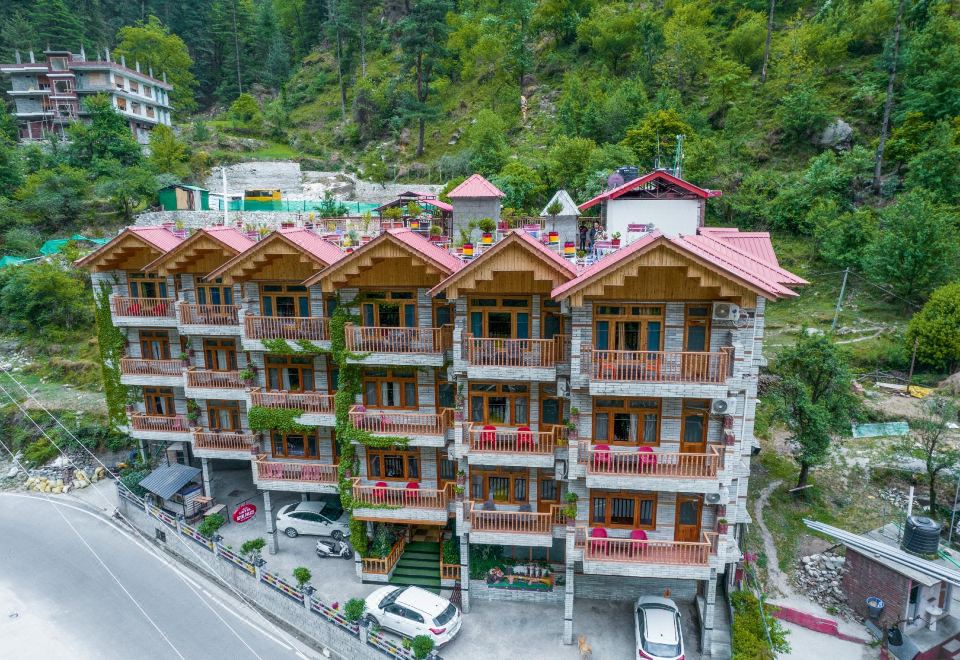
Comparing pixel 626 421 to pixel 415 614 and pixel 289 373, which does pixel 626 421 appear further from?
pixel 289 373

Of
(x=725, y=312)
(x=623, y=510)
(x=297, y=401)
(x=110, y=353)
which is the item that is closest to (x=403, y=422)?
(x=297, y=401)

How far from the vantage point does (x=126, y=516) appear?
934 inches

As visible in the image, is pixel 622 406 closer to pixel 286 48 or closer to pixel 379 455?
pixel 379 455

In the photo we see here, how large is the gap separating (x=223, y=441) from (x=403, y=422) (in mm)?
9165

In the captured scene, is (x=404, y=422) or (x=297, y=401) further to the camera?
(x=297, y=401)

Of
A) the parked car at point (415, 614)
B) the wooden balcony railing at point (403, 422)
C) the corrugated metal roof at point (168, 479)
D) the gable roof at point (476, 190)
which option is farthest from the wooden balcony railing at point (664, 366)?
the corrugated metal roof at point (168, 479)

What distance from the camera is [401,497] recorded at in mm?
18188

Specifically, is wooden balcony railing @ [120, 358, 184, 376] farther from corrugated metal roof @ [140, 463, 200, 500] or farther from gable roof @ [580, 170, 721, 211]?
gable roof @ [580, 170, 721, 211]

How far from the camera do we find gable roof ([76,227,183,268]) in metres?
21.4

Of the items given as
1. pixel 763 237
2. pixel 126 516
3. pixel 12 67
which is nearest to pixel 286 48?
pixel 12 67

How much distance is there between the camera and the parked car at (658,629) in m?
15.1

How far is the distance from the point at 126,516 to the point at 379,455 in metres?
13.4

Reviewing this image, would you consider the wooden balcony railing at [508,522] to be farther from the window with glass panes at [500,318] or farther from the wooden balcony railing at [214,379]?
the wooden balcony railing at [214,379]

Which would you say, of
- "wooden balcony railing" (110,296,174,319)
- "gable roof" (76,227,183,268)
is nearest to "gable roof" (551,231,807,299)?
"gable roof" (76,227,183,268)
